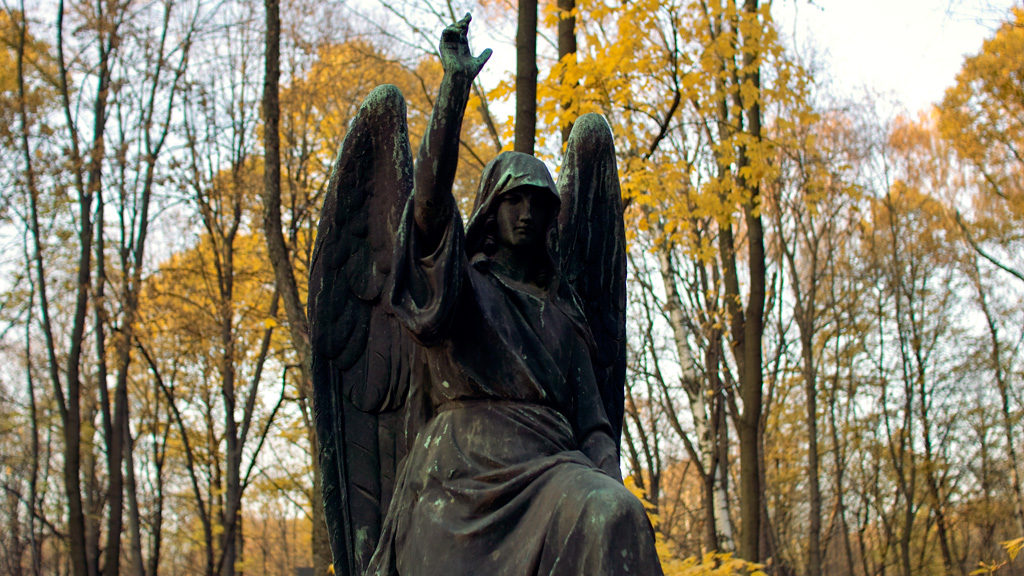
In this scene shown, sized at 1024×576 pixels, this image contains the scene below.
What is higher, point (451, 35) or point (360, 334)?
point (451, 35)

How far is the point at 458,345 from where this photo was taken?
2.99 meters

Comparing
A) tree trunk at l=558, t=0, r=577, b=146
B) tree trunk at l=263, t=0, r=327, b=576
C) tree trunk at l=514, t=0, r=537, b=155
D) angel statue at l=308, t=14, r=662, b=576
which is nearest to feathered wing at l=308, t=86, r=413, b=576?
angel statue at l=308, t=14, r=662, b=576

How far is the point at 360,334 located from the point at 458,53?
1055 mm

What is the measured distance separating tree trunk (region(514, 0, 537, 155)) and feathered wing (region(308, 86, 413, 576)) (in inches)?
154

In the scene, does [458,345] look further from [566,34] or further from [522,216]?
[566,34]

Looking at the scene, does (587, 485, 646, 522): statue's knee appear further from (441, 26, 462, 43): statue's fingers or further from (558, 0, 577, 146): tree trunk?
(558, 0, 577, 146): tree trunk

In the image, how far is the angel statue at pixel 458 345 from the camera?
275 centimetres

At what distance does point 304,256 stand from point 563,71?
26.0ft

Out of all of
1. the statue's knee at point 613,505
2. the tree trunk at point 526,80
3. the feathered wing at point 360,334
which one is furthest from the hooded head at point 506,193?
the tree trunk at point 526,80

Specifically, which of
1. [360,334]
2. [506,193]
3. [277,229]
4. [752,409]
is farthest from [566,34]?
[360,334]

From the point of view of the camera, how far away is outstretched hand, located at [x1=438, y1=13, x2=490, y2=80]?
2779 millimetres

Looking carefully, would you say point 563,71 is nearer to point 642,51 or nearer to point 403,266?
point 642,51

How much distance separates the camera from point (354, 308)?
326 cm

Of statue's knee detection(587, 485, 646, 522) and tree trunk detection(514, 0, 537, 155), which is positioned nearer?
statue's knee detection(587, 485, 646, 522)
